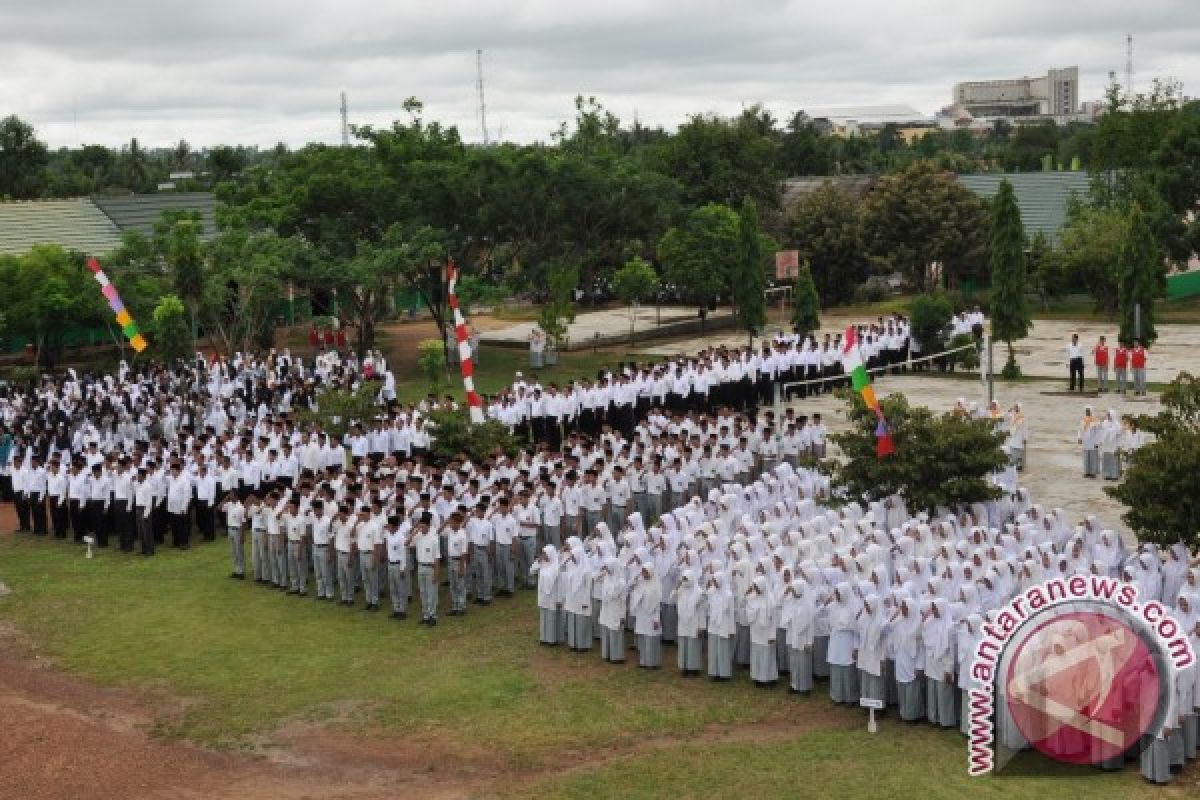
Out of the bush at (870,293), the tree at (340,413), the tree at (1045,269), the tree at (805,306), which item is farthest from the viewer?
the bush at (870,293)

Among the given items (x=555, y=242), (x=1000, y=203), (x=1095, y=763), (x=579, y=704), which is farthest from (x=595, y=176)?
(x=1095, y=763)

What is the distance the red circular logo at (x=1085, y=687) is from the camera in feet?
35.7

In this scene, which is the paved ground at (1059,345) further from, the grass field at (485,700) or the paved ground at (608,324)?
the grass field at (485,700)

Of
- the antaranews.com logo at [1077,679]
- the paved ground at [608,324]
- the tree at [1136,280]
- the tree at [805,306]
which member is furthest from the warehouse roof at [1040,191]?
the antaranews.com logo at [1077,679]

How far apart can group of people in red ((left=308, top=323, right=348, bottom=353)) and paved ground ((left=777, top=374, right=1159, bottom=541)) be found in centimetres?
1182

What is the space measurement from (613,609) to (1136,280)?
17.8 m

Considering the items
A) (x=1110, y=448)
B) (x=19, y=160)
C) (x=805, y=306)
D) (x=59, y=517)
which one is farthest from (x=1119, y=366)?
(x=19, y=160)

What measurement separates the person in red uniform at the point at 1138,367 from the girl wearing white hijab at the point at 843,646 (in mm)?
15803

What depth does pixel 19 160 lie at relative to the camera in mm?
56875

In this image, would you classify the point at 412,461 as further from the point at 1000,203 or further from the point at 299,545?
the point at 1000,203

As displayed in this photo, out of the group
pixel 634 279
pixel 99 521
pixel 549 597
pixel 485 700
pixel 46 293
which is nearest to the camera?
pixel 485 700

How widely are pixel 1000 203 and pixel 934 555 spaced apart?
1494 cm

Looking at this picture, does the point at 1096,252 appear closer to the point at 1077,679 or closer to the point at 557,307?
the point at 557,307

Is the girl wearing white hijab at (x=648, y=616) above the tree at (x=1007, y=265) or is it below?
below
